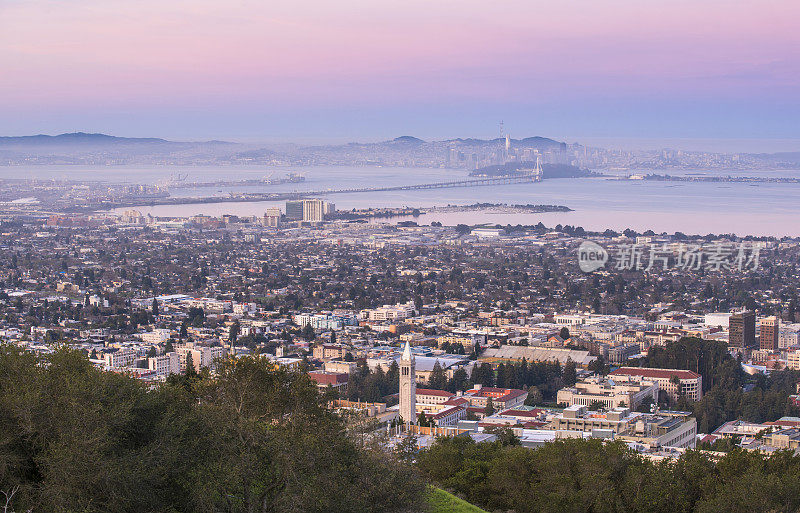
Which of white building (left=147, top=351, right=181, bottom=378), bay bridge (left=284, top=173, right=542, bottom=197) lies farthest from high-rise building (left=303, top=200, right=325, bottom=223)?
white building (left=147, top=351, right=181, bottom=378)

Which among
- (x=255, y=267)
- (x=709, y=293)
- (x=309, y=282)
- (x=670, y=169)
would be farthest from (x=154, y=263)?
(x=670, y=169)

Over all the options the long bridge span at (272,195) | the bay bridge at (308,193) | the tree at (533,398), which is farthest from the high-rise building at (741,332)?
the bay bridge at (308,193)

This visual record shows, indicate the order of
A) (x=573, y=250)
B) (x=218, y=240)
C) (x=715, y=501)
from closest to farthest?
1. (x=715, y=501)
2. (x=573, y=250)
3. (x=218, y=240)

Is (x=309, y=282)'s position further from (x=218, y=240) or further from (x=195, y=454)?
(x=195, y=454)

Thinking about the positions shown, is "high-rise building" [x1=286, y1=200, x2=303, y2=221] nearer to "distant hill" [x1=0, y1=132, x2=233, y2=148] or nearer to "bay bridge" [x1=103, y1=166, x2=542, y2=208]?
"bay bridge" [x1=103, y1=166, x2=542, y2=208]

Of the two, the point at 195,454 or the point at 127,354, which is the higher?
the point at 195,454

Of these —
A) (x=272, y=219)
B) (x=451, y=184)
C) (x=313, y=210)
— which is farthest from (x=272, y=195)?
(x=272, y=219)

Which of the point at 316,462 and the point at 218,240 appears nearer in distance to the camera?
the point at 316,462
